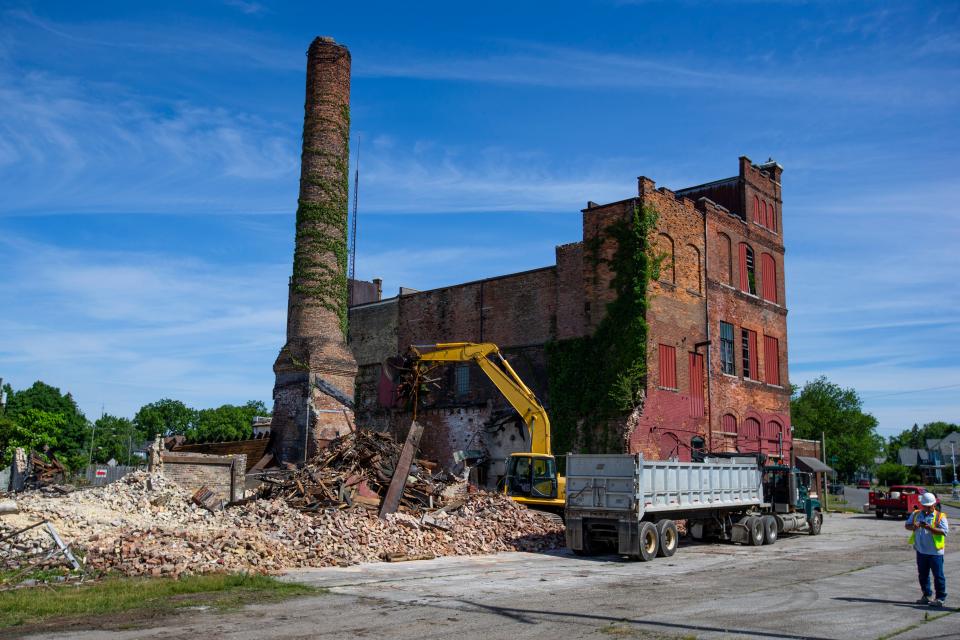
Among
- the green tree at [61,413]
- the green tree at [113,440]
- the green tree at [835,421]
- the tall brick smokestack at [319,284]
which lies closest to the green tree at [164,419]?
the green tree at [113,440]

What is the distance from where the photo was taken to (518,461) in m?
21.4

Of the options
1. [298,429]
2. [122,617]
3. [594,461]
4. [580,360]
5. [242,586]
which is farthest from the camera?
[580,360]

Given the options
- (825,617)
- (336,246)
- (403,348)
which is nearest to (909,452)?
(403,348)

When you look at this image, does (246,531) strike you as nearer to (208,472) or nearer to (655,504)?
(208,472)

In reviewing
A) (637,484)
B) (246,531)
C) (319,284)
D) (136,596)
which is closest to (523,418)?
(319,284)

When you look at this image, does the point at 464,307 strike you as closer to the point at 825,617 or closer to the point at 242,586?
the point at 242,586

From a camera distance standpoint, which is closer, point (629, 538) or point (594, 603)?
point (594, 603)

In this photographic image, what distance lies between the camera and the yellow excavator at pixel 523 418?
2083 cm

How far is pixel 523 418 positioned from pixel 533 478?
391 cm

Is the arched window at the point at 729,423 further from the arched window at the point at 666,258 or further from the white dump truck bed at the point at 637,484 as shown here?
the white dump truck bed at the point at 637,484

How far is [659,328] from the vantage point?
28688 millimetres

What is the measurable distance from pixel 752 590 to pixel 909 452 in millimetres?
127257

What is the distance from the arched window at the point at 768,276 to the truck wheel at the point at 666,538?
811 inches

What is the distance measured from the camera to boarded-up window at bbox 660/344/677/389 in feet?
94.1
